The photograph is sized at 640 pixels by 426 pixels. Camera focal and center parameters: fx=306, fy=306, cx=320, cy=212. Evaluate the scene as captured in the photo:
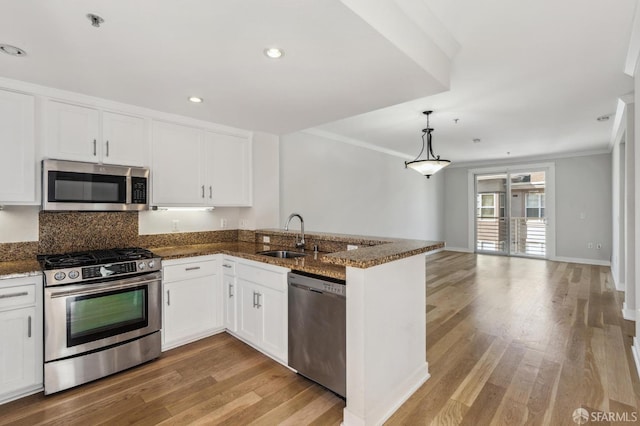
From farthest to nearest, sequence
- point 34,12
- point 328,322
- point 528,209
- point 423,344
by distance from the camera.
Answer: point 528,209
point 423,344
point 328,322
point 34,12

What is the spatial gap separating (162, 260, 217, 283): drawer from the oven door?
11 centimetres

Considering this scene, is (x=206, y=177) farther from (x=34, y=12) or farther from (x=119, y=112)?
(x=34, y=12)

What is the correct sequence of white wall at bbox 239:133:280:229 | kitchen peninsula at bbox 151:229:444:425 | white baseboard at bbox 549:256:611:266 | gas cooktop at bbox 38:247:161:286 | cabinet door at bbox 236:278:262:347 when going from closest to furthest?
kitchen peninsula at bbox 151:229:444:425 < gas cooktop at bbox 38:247:161:286 < cabinet door at bbox 236:278:262:347 < white wall at bbox 239:133:280:229 < white baseboard at bbox 549:256:611:266

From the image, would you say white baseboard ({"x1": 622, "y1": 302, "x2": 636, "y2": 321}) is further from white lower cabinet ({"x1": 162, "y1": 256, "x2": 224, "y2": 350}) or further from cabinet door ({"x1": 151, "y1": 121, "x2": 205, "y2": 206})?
cabinet door ({"x1": 151, "y1": 121, "x2": 205, "y2": 206})

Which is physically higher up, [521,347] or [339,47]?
[339,47]

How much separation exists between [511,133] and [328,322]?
4881mm

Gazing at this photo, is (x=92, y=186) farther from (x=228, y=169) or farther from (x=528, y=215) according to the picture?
(x=528, y=215)

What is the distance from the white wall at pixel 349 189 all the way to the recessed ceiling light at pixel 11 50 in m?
2.74

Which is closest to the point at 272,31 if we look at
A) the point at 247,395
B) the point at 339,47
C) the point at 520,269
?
the point at 339,47

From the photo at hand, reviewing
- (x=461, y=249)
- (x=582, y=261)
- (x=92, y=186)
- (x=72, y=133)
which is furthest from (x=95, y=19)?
(x=582, y=261)

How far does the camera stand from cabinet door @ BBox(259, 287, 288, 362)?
2.45 meters

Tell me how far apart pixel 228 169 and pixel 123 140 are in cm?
109

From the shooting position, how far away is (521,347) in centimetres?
288

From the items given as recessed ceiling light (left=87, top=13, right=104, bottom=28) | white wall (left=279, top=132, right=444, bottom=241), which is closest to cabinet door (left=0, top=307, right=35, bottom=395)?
recessed ceiling light (left=87, top=13, right=104, bottom=28)
